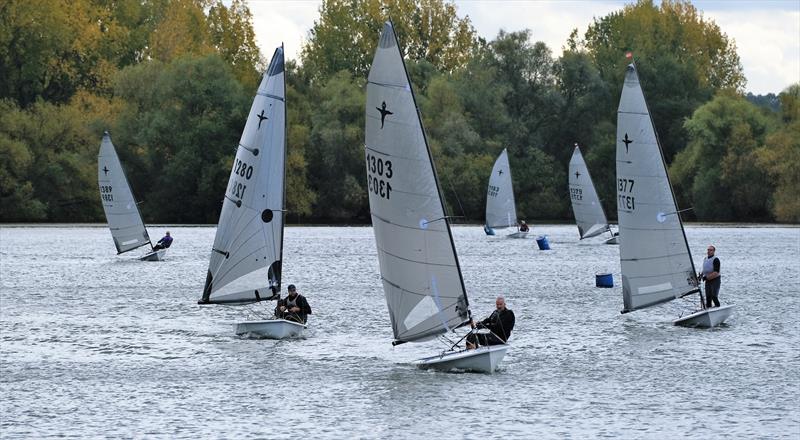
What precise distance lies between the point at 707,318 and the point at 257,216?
623 inches

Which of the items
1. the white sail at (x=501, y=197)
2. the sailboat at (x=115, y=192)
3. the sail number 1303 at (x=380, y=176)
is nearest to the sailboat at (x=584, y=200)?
the white sail at (x=501, y=197)

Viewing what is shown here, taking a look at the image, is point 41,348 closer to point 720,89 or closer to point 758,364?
point 758,364

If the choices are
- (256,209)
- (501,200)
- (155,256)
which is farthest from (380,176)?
(501,200)

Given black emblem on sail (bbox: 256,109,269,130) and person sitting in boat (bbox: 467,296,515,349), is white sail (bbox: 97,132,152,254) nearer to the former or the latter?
black emblem on sail (bbox: 256,109,269,130)

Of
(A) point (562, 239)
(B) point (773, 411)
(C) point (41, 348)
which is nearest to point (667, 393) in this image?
(B) point (773, 411)

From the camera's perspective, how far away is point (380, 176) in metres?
34.1

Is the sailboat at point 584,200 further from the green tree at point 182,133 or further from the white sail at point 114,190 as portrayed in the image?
the green tree at point 182,133

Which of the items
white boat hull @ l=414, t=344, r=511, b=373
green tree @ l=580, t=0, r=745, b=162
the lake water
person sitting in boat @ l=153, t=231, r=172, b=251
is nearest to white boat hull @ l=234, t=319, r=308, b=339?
the lake water

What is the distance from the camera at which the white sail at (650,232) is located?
4597cm

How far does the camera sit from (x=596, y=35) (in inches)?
7165

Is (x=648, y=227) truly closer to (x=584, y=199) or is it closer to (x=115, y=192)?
(x=115, y=192)

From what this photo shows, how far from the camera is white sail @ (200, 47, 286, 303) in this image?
43875 millimetres

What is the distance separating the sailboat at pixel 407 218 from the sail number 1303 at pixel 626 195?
12.3m

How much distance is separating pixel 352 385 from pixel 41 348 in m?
12.7
